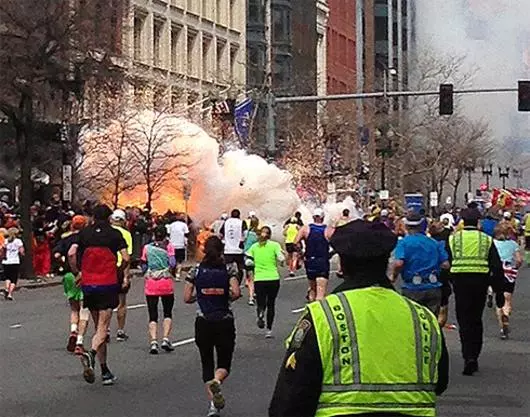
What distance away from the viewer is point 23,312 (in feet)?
78.0

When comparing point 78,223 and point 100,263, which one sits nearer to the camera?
point 100,263

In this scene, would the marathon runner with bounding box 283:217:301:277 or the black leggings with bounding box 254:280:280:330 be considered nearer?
the black leggings with bounding box 254:280:280:330

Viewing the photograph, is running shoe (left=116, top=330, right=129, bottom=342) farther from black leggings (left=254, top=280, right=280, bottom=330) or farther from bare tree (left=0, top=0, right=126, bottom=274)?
bare tree (left=0, top=0, right=126, bottom=274)

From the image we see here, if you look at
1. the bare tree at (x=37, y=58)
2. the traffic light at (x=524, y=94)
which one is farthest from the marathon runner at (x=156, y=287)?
the traffic light at (x=524, y=94)

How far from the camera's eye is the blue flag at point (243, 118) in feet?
163

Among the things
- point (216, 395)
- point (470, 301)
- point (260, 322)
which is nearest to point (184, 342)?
point (260, 322)

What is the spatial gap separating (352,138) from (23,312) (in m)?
45.6

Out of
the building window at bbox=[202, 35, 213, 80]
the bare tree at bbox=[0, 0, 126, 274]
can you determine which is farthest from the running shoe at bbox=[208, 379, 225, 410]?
the building window at bbox=[202, 35, 213, 80]

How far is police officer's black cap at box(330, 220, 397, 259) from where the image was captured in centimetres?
478

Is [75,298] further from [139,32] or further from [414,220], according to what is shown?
[139,32]

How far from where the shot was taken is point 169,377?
569 inches

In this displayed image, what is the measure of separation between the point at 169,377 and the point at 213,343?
2.41 m

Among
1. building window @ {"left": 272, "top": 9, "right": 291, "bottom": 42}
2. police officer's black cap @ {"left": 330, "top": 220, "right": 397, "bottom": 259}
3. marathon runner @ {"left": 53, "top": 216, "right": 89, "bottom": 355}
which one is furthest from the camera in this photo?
building window @ {"left": 272, "top": 9, "right": 291, "bottom": 42}

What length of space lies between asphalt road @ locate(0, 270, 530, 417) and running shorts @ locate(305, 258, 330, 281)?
83 centimetres
